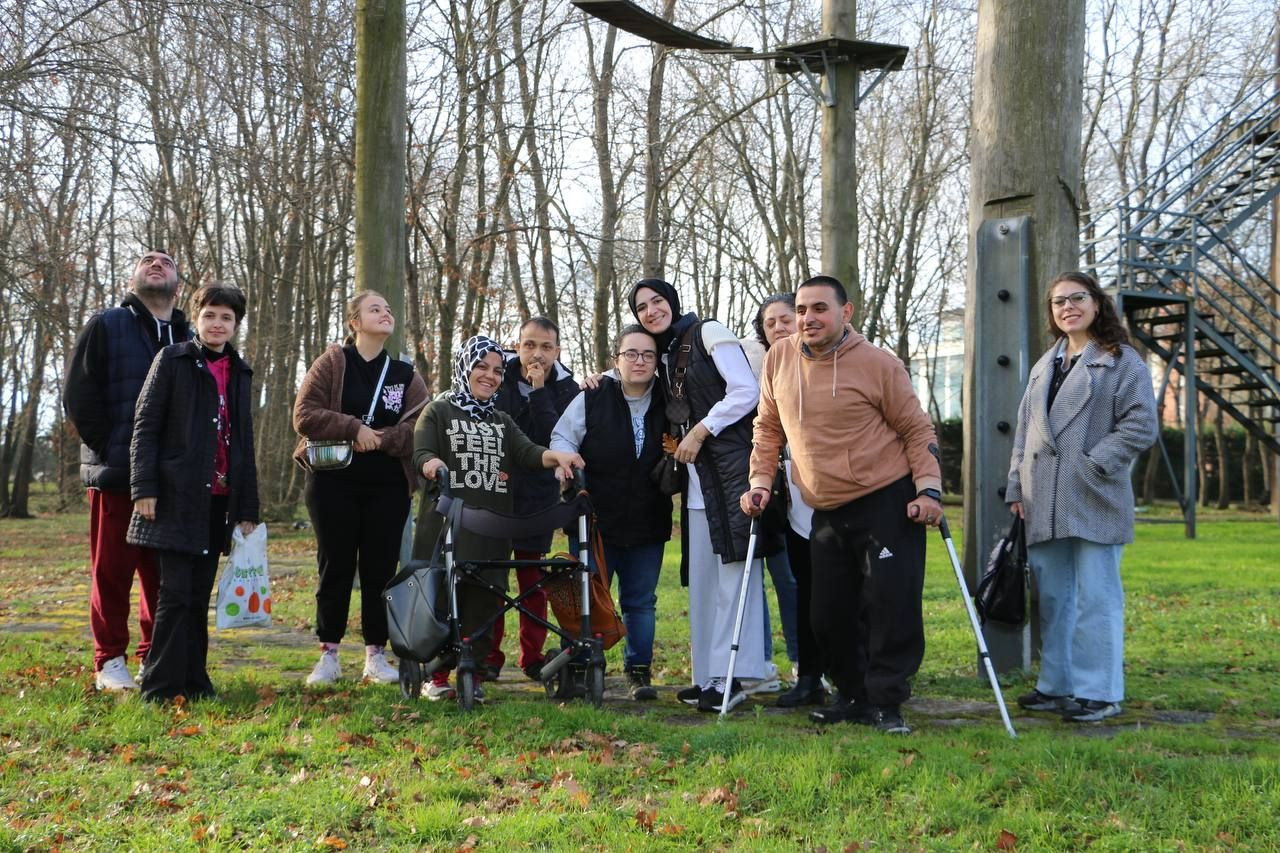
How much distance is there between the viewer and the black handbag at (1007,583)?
5871mm

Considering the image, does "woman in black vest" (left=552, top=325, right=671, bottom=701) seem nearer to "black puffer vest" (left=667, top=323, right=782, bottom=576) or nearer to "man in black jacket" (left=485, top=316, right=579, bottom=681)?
"black puffer vest" (left=667, top=323, right=782, bottom=576)

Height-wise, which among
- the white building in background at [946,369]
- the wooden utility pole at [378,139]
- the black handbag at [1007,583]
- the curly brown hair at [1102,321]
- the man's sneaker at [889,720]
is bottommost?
the man's sneaker at [889,720]

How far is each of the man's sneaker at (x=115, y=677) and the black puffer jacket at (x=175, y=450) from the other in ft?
2.67

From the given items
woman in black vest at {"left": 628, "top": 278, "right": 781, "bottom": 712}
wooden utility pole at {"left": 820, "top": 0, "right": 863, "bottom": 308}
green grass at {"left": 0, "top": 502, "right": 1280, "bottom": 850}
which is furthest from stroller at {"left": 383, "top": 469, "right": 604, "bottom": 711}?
wooden utility pole at {"left": 820, "top": 0, "right": 863, "bottom": 308}

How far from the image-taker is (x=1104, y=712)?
222 inches

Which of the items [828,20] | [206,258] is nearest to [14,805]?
[828,20]

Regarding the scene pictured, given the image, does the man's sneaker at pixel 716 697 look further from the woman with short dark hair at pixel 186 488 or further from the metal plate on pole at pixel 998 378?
the woman with short dark hair at pixel 186 488

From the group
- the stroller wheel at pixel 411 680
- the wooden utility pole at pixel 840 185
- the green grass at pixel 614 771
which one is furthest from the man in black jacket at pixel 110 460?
the wooden utility pole at pixel 840 185

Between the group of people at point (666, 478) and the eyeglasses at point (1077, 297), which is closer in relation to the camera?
the group of people at point (666, 478)

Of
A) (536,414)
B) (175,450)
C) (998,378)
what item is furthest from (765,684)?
(175,450)

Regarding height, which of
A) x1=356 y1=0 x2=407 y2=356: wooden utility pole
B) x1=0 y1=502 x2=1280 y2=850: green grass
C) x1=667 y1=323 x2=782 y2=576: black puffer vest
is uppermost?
x1=356 y1=0 x2=407 y2=356: wooden utility pole

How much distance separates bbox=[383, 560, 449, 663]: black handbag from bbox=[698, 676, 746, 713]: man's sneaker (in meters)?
1.33

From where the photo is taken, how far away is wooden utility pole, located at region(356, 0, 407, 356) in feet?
28.9

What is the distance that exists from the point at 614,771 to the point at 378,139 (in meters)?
5.79
